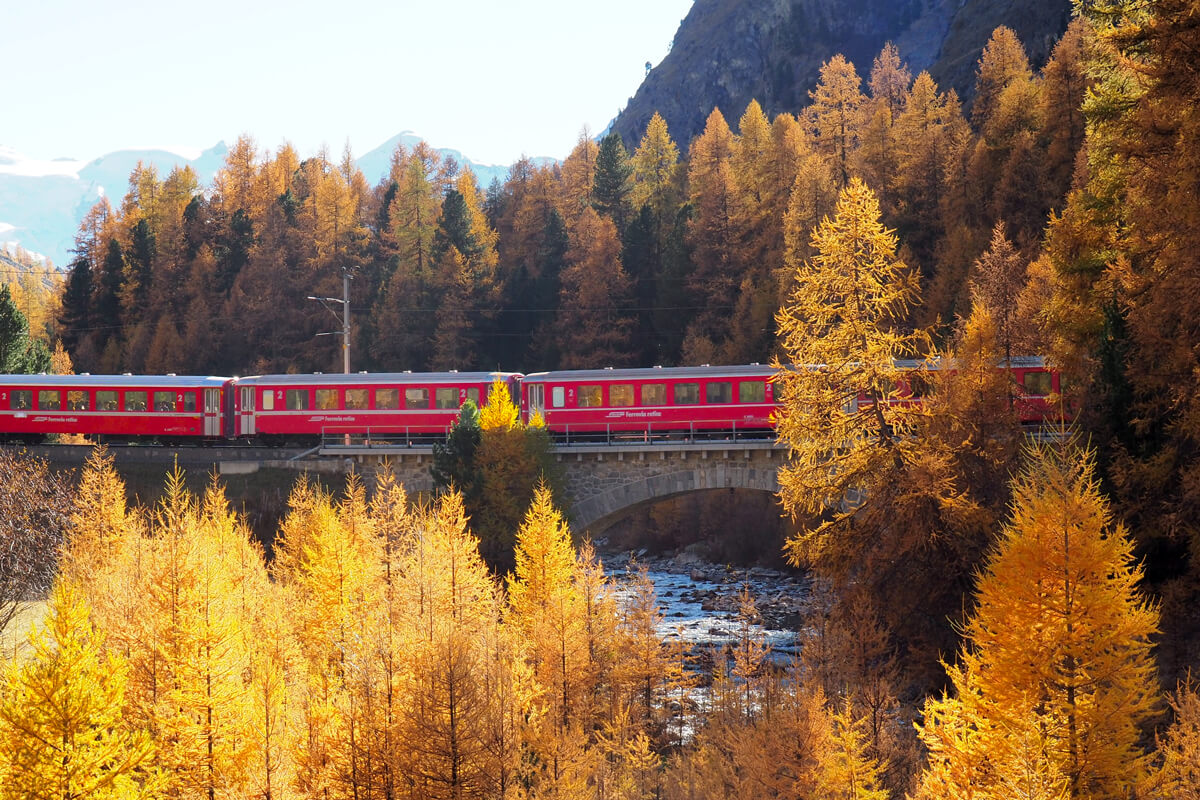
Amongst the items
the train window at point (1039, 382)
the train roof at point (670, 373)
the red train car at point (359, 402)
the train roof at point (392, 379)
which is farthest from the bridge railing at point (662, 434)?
the train window at point (1039, 382)

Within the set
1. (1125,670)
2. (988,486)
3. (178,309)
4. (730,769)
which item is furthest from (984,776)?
(178,309)

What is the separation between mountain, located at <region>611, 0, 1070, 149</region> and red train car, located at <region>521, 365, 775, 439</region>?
80.3m

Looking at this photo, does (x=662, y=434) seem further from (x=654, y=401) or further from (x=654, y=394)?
(x=654, y=394)

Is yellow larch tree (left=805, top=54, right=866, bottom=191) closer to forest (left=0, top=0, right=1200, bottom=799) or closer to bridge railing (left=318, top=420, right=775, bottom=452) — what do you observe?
forest (left=0, top=0, right=1200, bottom=799)

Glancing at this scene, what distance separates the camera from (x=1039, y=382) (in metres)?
32.4

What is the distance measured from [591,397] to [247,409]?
13668mm

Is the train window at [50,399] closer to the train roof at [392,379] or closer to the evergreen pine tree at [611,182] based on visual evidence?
the train roof at [392,379]

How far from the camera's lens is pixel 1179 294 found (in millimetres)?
18781

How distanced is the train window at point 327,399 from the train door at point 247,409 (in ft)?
9.22

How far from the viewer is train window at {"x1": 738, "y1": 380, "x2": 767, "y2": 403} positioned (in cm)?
3584

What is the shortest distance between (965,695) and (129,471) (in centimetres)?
3494

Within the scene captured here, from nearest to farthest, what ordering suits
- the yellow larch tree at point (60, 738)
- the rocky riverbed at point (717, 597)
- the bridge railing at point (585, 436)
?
the yellow larch tree at point (60, 738)
the rocky riverbed at point (717, 597)
the bridge railing at point (585, 436)

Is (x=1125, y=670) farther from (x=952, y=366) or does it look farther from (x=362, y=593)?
(x=362, y=593)

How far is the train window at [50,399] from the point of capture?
1570 inches
